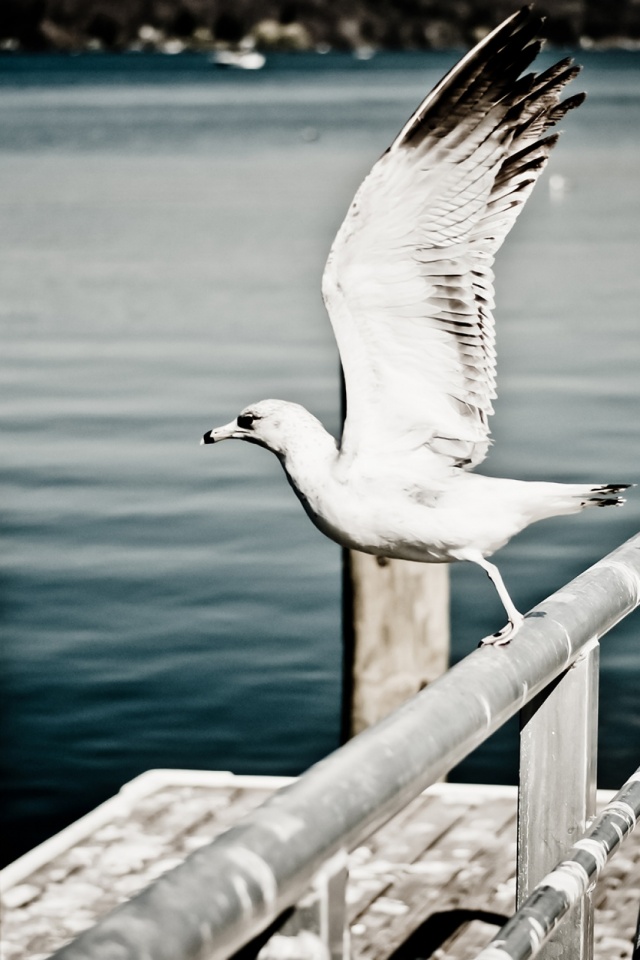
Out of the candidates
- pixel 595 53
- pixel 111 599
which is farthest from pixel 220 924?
pixel 595 53

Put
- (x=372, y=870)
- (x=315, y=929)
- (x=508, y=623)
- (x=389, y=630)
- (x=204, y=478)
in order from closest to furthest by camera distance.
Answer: (x=315, y=929) → (x=508, y=623) → (x=372, y=870) → (x=389, y=630) → (x=204, y=478)

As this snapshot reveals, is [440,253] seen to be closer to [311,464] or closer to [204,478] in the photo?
[311,464]

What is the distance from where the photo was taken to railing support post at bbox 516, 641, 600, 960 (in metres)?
2.31

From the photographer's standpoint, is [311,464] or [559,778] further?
[311,464]

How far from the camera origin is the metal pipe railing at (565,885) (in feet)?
5.96

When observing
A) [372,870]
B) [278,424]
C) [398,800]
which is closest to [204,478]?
[372,870]

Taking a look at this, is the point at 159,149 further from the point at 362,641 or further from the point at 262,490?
the point at 362,641

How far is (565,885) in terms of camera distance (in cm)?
196

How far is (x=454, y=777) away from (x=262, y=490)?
473 centimetres

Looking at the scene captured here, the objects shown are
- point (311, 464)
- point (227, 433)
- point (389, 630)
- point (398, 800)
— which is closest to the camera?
point (398, 800)

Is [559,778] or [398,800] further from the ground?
[398,800]

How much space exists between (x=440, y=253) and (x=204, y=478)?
33.7 feet

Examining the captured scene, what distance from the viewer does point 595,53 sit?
187m

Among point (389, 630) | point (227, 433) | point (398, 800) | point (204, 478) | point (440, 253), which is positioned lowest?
point (204, 478)
